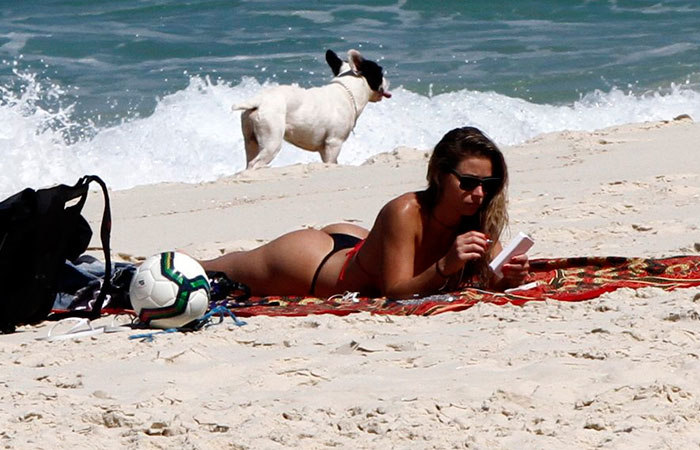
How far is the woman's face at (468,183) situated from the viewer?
5.04 metres

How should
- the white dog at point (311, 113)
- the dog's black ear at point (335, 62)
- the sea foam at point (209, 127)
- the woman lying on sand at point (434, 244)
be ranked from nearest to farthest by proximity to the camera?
the woman lying on sand at point (434, 244), the white dog at point (311, 113), the dog's black ear at point (335, 62), the sea foam at point (209, 127)

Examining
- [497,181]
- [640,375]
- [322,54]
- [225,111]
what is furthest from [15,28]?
[640,375]

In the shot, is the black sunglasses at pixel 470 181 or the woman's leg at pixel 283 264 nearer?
the black sunglasses at pixel 470 181

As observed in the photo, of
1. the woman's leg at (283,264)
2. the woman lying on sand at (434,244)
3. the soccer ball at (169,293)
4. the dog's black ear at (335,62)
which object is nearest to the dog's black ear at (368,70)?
the dog's black ear at (335,62)

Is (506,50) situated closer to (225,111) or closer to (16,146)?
(225,111)

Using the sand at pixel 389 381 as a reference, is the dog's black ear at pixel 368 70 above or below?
above

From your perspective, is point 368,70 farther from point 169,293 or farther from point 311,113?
point 169,293

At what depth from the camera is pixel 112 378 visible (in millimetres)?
3939

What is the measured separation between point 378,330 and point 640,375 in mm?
1163

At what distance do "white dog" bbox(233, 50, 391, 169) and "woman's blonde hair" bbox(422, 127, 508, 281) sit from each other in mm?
5248

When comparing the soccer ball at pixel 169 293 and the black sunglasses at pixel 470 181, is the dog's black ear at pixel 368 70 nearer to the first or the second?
the black sunglasses at pixel 470 181

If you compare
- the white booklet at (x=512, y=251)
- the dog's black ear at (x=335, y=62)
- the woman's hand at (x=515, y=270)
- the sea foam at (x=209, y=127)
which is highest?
the dog's black ear at (x=335, y=62)

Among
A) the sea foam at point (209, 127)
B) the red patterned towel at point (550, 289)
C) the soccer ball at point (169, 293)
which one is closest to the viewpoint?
the soccer ball at point (169, 293)

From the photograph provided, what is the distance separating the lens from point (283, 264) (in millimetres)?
5402
